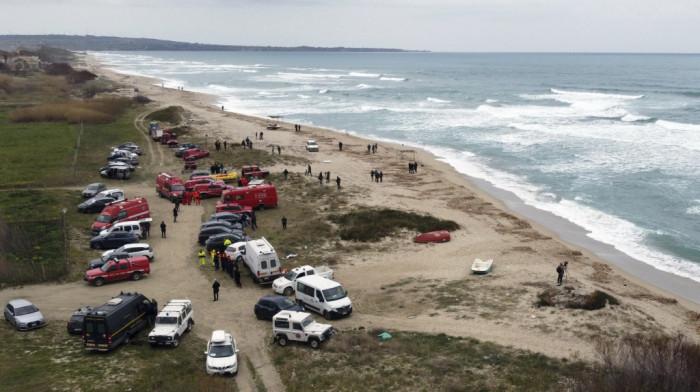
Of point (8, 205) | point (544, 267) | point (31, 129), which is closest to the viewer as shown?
point (544, 267)

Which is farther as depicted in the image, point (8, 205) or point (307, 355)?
point (8, 205)

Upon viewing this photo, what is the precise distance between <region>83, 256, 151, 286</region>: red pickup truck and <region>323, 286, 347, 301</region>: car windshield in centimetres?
957

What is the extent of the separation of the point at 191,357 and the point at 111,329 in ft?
9.45

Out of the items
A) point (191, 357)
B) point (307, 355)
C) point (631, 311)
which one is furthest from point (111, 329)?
point (631, 311)

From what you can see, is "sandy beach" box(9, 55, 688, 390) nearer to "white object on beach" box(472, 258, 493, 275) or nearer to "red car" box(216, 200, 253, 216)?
"white object on beach" box(472, 258, 493, 275)

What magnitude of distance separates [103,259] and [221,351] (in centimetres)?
1216

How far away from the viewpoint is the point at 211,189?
43.1m

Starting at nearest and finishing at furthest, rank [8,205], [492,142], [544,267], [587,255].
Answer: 1. [544,267]
2. [587,255]
3. [8,205]
4. [492,142]

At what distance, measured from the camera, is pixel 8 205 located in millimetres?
38125

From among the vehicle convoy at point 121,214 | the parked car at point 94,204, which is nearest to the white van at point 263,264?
the vehicle convoy at point 121,214

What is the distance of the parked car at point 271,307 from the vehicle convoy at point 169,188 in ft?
63.5

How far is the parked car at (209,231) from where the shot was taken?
33125mm

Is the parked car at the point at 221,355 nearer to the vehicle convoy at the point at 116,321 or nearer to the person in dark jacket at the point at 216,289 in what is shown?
the vehicle convoy at the point at 116,321

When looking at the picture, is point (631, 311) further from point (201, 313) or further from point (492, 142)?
point (492, 142)
